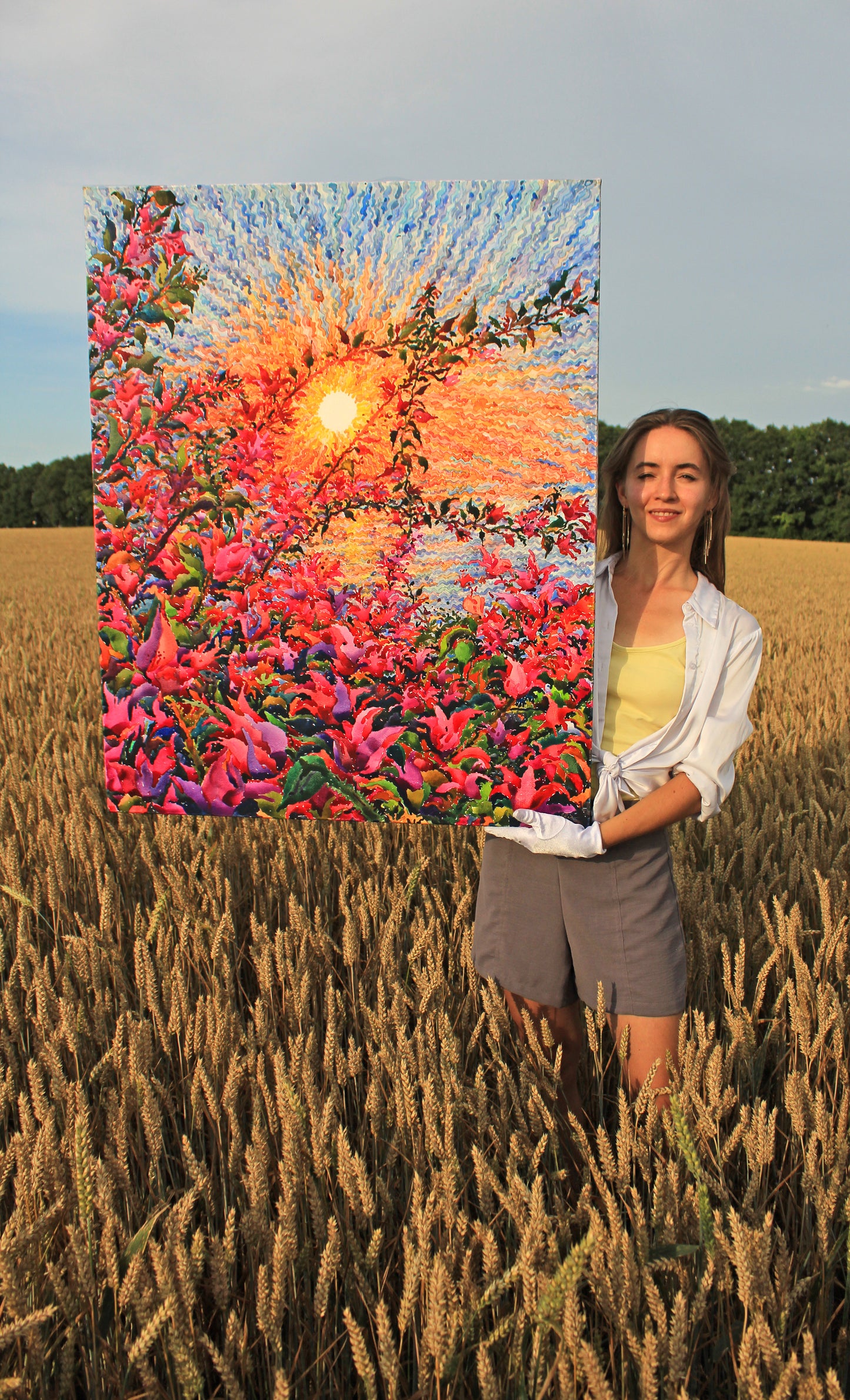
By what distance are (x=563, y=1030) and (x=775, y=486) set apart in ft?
101

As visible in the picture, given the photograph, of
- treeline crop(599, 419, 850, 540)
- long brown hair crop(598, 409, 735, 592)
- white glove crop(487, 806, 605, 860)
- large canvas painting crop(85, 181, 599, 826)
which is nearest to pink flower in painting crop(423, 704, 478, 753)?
large canvas painting crop(85, 181, 599, 826)

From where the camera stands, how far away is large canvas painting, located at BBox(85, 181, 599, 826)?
1.17 m

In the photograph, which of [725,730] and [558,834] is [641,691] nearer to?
[725,730]

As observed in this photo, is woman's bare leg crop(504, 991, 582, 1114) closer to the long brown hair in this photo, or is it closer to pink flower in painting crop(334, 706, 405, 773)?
pink flower in painting crop(334, 706, 405, 773)

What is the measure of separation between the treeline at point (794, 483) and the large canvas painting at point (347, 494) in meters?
28.8

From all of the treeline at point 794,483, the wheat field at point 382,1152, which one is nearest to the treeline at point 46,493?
the treeline at point 794,483

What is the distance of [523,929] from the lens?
1.41m

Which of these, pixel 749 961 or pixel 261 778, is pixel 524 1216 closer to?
pixel 261 778

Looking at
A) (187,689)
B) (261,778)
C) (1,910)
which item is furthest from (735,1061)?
(1,910)

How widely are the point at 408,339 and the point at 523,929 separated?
912 millimetres

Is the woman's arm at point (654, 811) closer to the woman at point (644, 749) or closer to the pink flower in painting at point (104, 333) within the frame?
Result: the woman at point (644, 749)

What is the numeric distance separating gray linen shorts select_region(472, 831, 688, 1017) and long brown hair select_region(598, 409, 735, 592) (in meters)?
0.46

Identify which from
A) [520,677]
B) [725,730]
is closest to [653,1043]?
[725,730]

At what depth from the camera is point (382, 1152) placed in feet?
4.61
